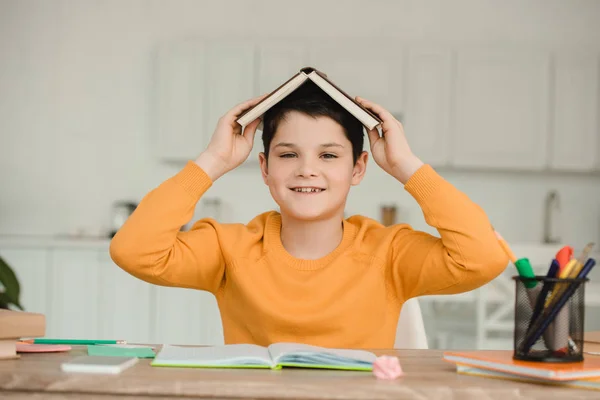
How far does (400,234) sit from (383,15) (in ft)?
11.7

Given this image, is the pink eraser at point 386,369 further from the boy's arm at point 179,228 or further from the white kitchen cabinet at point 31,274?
the white kitchen cabinet at point 31,274

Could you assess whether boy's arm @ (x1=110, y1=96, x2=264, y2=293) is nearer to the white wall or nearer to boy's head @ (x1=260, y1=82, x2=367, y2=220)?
boy's head @ (x1=260, y1=82, x2=367, y2=220)

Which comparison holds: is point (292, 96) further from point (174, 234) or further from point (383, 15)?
point (383, 15)

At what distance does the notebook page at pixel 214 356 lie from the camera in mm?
1062

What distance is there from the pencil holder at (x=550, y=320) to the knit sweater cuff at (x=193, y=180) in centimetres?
76

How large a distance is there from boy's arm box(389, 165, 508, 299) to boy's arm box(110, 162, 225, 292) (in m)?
0.42

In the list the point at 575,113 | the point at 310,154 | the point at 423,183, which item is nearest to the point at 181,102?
the point at 575,113

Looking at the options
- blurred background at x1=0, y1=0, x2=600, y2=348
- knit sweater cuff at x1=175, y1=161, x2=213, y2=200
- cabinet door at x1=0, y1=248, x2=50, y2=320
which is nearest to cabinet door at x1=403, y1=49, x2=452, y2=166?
blurred background at x1=0, y1=0, x2=600, y2=348

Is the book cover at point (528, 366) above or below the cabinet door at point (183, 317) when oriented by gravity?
above

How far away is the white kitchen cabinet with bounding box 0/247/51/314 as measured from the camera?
4473mm

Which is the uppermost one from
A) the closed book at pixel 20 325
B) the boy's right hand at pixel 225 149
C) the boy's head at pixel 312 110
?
the boy's head at pixel 312 110

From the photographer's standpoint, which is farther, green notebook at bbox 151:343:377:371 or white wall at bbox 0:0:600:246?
white wall at bbox 0:0:600:246

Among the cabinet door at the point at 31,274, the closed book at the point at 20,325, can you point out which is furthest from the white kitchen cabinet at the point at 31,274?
the closed book at the point at 20,325

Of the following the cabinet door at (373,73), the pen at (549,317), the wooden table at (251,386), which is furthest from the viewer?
the cabinet door at (373,73)
